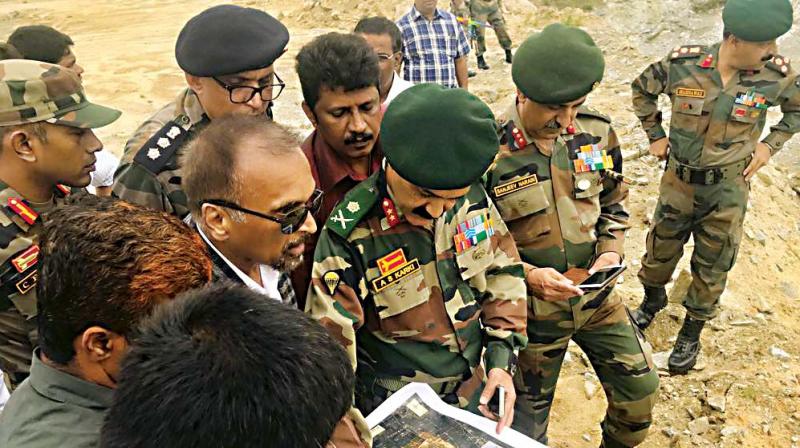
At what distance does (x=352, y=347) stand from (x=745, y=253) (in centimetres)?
445

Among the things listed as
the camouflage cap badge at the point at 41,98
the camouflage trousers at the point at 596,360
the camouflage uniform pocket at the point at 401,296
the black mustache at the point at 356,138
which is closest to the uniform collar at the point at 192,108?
the camouflage cap badge at the point at 41,98

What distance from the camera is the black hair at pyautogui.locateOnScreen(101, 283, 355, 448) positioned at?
3.06 feet

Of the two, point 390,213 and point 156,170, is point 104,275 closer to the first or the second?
point 390,213

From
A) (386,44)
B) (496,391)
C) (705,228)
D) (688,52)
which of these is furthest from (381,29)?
(496,391)

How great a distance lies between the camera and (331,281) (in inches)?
75.2

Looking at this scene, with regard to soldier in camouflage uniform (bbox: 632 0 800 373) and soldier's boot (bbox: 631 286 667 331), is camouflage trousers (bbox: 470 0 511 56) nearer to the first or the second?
soldier in camouflage uniform (bbox: 632 0 800 373)

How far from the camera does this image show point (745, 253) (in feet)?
17.1

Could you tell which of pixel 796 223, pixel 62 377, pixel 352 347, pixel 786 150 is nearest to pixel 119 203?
pixel 62 377

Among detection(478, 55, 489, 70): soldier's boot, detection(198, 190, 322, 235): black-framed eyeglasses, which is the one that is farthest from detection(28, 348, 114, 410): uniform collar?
detection(478, 55, 489, 70): soldier's boot

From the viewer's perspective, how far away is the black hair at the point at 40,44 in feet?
12.8

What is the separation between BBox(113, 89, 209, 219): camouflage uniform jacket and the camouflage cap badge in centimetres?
17

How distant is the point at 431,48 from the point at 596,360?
13.5 feet

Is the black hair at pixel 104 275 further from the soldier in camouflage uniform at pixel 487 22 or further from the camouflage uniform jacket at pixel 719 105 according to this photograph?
the soldier in camouflage uniform at pixel 487 22

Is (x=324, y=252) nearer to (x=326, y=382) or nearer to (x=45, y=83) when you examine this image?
(x=326, y=382)
